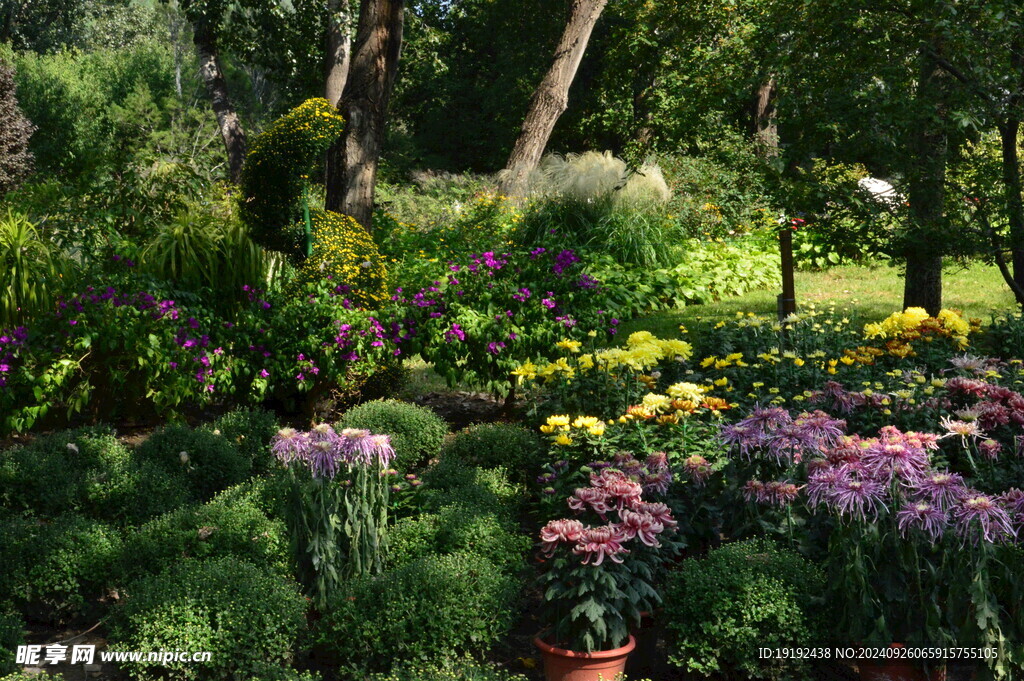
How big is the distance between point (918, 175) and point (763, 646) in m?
3.87

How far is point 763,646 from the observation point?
298 cm

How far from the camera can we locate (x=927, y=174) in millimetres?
5879

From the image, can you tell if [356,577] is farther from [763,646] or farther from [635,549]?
[763,646]

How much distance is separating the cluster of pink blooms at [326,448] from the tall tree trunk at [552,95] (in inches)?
370

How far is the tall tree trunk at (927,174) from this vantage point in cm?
577

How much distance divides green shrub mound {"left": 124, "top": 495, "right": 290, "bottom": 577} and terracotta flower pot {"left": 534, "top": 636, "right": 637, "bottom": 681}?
1173 millimetres

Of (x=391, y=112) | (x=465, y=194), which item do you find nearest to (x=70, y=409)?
(x=465, y=194)

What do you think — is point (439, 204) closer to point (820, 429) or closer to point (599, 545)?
point (820, 429)

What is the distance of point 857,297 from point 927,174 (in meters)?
4.45

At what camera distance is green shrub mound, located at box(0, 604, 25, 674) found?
9.95 feet

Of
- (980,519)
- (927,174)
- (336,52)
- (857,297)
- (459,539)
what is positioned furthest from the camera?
(336,52)

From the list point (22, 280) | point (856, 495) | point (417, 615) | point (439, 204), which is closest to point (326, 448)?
point (417, 615)

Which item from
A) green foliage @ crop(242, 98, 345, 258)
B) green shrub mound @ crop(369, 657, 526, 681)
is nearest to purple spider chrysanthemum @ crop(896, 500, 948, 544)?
green shrub mound @ crop(369, 657, 526, 681)

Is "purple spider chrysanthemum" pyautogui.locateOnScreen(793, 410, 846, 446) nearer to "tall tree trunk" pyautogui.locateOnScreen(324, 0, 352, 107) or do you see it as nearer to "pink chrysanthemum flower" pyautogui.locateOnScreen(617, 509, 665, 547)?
"pink chrysanthemum flower" pyautogui.locateOnScreen(617, 509, 665, 547)
